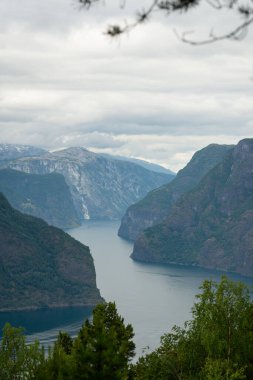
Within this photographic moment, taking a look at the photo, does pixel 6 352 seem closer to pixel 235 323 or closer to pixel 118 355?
pixel 118 355

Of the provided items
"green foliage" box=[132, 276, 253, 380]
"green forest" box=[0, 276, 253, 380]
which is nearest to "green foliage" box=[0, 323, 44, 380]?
"green forest" box=[0, 276, 253, 380]

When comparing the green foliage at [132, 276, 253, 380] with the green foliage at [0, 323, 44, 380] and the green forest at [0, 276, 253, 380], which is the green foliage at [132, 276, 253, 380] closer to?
the green forest at [0, 276, 253, 380]

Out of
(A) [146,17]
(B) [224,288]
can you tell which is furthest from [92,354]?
(A) [146,17]

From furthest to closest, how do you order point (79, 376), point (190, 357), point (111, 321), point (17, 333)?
1. point (111, 321)
2. point (17, 333)
3. point (190, 357)
4. point (79, 376)

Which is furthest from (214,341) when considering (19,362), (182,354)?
(19,362)

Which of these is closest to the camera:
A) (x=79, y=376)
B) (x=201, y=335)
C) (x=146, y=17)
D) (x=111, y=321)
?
(x=146, y=17)

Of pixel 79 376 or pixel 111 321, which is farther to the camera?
pixel 111 321

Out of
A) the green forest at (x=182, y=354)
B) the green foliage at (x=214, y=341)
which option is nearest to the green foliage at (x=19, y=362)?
the green forest at (x=182, y=354)

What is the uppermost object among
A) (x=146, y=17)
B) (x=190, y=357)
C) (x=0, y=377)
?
(x=146, y=17)
